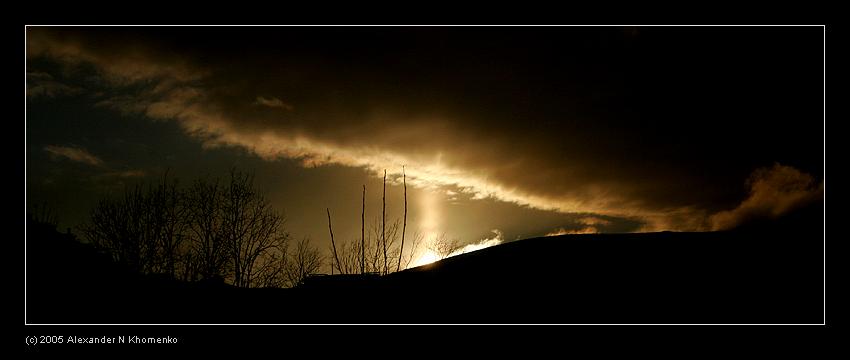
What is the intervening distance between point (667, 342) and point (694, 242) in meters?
5.78

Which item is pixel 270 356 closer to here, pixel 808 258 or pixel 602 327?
pixel 602 327

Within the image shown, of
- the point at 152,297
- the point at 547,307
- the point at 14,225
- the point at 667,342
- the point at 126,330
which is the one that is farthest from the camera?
the point at 152,297

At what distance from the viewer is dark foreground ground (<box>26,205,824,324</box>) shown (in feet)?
33.6

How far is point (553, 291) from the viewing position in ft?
36.7

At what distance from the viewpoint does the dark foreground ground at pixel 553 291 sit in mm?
10242

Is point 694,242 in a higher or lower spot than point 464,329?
higher

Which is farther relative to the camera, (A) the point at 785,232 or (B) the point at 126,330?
(A) the point at 785,232

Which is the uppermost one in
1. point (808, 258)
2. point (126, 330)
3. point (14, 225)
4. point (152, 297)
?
point (14, 225)

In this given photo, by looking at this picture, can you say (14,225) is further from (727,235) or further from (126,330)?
(727,235)

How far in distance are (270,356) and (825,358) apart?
9020mm

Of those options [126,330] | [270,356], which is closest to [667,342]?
[270,356]

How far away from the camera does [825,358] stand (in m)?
7.15

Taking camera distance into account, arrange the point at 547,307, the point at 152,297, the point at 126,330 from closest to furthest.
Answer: the point at 126,330
the point at 547,307
the point at 152,297

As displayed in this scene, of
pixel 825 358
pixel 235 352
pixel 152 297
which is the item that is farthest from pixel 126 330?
pixel 825 358
